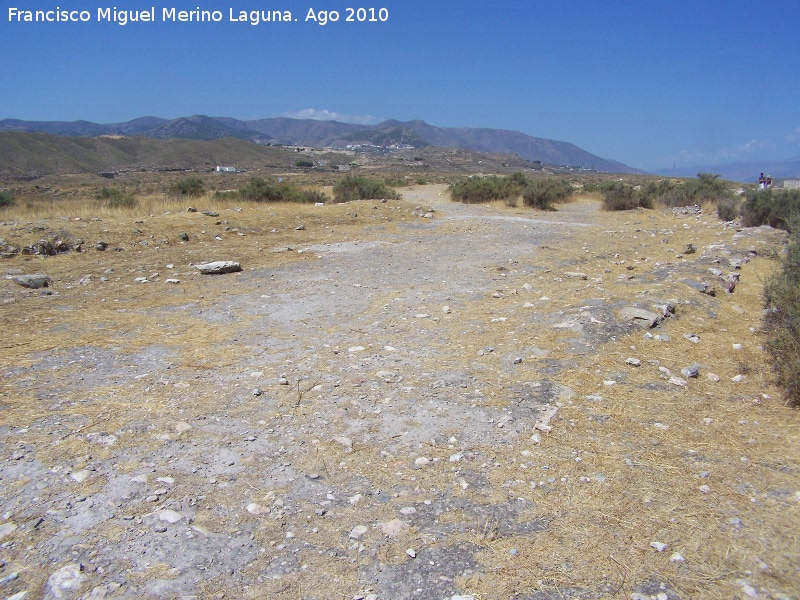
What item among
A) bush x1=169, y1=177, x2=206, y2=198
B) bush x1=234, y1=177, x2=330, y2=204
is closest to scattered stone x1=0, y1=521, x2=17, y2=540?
bush x1=234, y1=177, x2=330, y2=204

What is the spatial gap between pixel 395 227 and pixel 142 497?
1145cm

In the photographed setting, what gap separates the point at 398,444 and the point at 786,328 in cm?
316

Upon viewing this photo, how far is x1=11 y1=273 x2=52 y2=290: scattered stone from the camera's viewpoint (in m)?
7.37

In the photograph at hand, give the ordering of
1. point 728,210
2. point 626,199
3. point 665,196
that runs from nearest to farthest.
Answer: point 728,210
point 626,199
point 665,196

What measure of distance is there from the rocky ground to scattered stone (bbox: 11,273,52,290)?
0.10 metres

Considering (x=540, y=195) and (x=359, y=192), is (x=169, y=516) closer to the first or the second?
(x=540, y=195)

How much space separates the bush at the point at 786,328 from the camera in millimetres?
3801

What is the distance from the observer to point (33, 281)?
292 inches

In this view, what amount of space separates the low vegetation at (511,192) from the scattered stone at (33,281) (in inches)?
617

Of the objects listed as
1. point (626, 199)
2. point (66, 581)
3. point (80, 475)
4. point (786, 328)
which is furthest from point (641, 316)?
point (626, 199)

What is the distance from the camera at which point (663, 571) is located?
2299 mm

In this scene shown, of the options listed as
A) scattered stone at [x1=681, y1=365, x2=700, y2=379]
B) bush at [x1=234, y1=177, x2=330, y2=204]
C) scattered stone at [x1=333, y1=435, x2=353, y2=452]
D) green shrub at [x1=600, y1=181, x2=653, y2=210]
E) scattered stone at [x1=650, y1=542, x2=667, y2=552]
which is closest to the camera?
scattered stone at [x1=650, y1=542, x2=667, y2=552]

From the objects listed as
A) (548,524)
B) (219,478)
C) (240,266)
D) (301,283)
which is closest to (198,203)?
(240,266)

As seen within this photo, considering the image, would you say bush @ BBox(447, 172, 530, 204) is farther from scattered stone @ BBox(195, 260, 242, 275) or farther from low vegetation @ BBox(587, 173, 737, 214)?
scattered stone @ BBox(195, 260, 242, 275)
